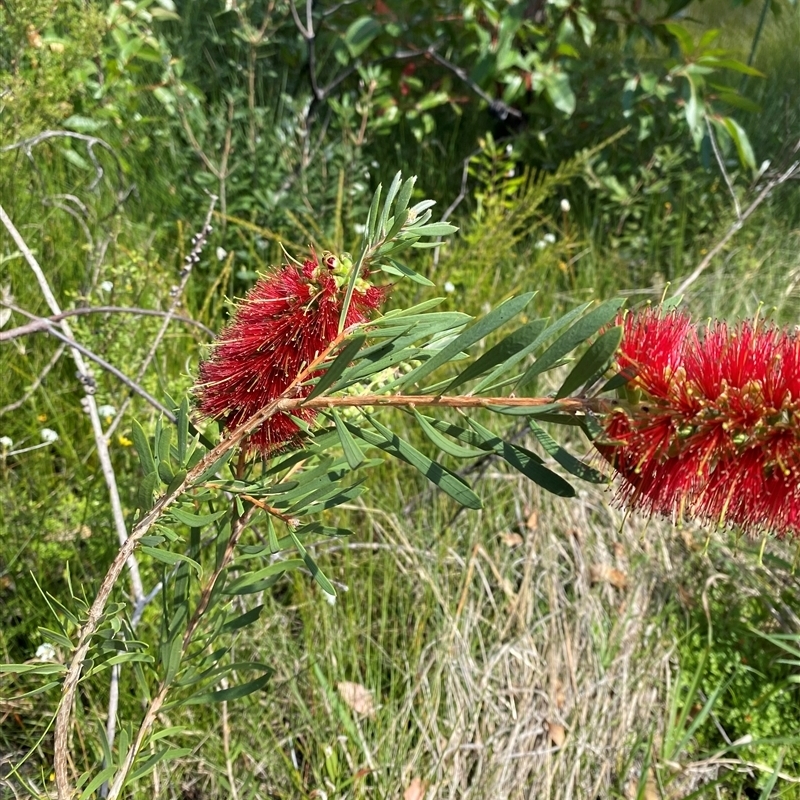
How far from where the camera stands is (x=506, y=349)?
44cm

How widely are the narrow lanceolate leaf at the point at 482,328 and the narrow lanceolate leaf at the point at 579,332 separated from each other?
1.3 inches

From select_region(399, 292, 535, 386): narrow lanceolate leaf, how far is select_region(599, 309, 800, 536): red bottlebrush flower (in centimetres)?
7

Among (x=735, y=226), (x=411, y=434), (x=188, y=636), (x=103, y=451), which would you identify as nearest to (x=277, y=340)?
(x=188, y=636)

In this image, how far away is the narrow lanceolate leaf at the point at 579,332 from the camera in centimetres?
40

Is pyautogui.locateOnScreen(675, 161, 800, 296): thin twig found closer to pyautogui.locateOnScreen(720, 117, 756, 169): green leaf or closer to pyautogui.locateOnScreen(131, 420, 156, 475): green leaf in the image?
pyautogui.locateOnScreen(720, 117, 756, 169): green leaf

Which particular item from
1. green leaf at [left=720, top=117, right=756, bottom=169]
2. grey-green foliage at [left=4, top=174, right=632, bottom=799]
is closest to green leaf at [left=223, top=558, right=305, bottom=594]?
grey-green foliage at [left=4, top=174, right=632, bottom=799]

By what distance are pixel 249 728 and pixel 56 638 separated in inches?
25.2

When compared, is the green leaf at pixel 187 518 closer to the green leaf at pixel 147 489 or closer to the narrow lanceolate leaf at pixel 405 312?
the green leaf at pixel 147 489

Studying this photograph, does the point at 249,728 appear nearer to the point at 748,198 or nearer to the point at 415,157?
the point at 415,157

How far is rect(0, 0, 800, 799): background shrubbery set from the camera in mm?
1114

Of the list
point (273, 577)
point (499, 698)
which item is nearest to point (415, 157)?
point (499, 698)

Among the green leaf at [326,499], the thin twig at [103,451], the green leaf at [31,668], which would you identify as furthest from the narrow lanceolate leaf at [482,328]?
the thin twig at [103,451]

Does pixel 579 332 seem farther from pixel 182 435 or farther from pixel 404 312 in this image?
pixel 182 435

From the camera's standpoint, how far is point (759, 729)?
4.05ft
